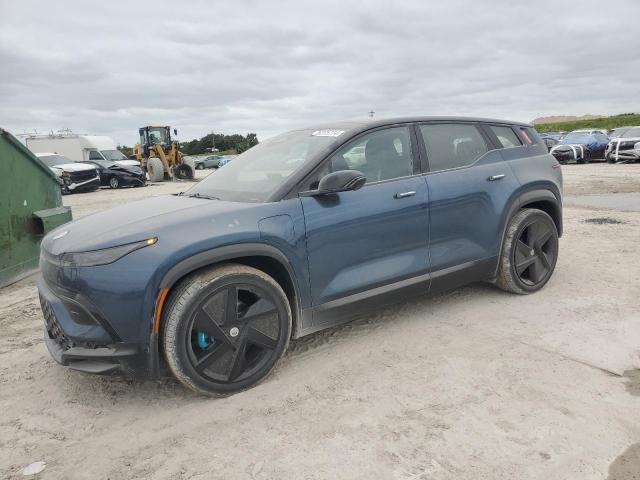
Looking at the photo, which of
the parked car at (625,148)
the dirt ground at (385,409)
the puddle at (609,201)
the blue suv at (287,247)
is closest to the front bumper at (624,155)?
the parked car at (625,148)

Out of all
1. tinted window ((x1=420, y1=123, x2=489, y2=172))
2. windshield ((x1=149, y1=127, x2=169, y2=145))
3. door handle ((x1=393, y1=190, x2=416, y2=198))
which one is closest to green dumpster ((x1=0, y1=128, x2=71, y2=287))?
Result: door handle ((x1=393, y1=190, x2=416, y2=198))

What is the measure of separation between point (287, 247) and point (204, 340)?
28.3 inches

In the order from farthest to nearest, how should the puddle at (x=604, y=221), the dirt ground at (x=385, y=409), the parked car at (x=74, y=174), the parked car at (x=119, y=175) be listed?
1. the parked car at (x=119, y=175)
2. the parked car at (x=74, y=174)
3. the puddle at (x=604, y=221)
4. the dirt ground at (x=385, y=409)

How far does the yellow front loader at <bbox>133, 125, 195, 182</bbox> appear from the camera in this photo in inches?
936

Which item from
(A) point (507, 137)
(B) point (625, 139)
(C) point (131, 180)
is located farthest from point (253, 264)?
(B) point (625, 139)

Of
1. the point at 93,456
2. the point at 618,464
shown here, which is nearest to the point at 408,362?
the point at 618,464

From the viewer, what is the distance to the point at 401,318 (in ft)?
13.2

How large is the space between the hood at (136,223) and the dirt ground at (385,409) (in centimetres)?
94

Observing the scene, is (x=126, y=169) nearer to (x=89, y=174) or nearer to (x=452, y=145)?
(x=89, y=174)

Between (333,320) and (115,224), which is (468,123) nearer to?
(333,320)

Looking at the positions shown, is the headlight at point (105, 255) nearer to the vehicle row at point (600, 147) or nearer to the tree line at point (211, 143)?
the vehicle row at point (600, 147)

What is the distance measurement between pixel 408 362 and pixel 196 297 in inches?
56.0

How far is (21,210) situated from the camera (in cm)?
593

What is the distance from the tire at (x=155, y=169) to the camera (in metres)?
23.5
